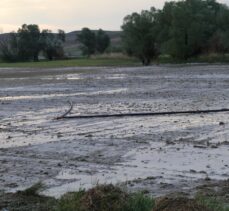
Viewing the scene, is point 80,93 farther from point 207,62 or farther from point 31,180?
point 207,62

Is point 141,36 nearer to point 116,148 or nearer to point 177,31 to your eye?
point 177,31

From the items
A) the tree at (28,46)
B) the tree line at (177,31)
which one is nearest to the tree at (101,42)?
the tree at (28,46)

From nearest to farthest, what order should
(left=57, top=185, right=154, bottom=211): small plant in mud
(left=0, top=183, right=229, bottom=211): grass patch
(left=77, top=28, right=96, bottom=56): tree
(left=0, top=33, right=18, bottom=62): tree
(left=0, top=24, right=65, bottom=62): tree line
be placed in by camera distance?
1. (left=0, top=183, right=229, bottom=211): grass patch
2. (left=57, top=185, right=154, bottom=211): small plant in mud
3. (left=0, top=33, right=18, bottom=62): tree
4. (left=0, top=24, right=65, bottom=62): tree line
5. (left=77, top=28, right=96, bottom=56): tree

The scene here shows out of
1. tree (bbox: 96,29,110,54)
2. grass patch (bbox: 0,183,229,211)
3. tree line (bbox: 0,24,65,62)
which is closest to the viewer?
grass patch (bbox: 0,183,229,211)

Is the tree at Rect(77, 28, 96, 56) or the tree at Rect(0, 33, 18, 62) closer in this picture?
the tree at Rect(0, 33, 18, 62)

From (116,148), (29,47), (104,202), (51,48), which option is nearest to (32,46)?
(29,47)

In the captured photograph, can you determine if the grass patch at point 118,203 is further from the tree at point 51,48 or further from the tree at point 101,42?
the tree at point 101,42

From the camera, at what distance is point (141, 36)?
8119 centimetres

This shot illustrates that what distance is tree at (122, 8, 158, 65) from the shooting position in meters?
80.4

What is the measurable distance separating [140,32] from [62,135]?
68.5 metres

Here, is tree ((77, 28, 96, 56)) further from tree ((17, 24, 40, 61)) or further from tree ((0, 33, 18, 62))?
tree ((0, 33, 18, 62))

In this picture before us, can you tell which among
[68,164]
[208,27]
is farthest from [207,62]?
[68,164]

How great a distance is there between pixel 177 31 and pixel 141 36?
20.2ft

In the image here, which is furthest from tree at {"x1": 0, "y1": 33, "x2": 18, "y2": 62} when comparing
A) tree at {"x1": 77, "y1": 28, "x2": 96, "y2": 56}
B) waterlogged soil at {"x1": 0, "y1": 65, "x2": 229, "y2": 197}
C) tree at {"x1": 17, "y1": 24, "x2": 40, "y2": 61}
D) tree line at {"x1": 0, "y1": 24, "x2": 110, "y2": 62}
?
waterlogged soil at {"x1": 0, "y1": 65, "x2": 229, "y2": 197}
